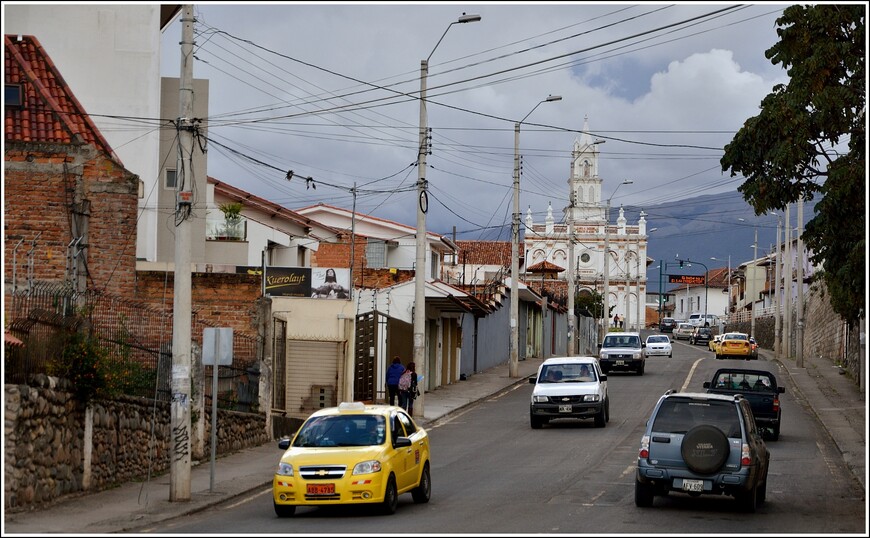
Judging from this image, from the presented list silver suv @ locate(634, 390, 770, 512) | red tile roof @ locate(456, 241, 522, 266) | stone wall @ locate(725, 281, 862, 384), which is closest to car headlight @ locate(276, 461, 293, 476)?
silver suv @ locate(634, 390, 770, 512)

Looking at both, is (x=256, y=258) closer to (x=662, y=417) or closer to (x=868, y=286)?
(x=662, y=417)

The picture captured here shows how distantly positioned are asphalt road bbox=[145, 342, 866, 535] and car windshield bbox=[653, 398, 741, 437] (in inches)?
49.4

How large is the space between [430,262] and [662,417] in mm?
46897

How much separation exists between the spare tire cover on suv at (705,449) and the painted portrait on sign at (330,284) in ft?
67.2

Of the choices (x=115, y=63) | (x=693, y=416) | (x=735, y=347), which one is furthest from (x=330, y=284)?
(x=735, y=347)

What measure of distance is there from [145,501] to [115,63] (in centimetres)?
2446

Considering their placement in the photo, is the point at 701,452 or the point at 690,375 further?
the point at 690,375

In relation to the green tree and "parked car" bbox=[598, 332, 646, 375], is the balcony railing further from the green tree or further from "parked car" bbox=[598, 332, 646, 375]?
the green tree

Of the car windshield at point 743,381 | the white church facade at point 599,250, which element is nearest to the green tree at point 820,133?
the car windshield at point 743,381

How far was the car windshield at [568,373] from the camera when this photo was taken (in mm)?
32906

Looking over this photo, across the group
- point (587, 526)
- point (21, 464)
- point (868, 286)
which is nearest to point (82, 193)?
point (21, 464)

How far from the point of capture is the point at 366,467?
17.5m

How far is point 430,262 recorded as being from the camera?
65.6 meters

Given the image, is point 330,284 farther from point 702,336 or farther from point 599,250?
point 599,250
